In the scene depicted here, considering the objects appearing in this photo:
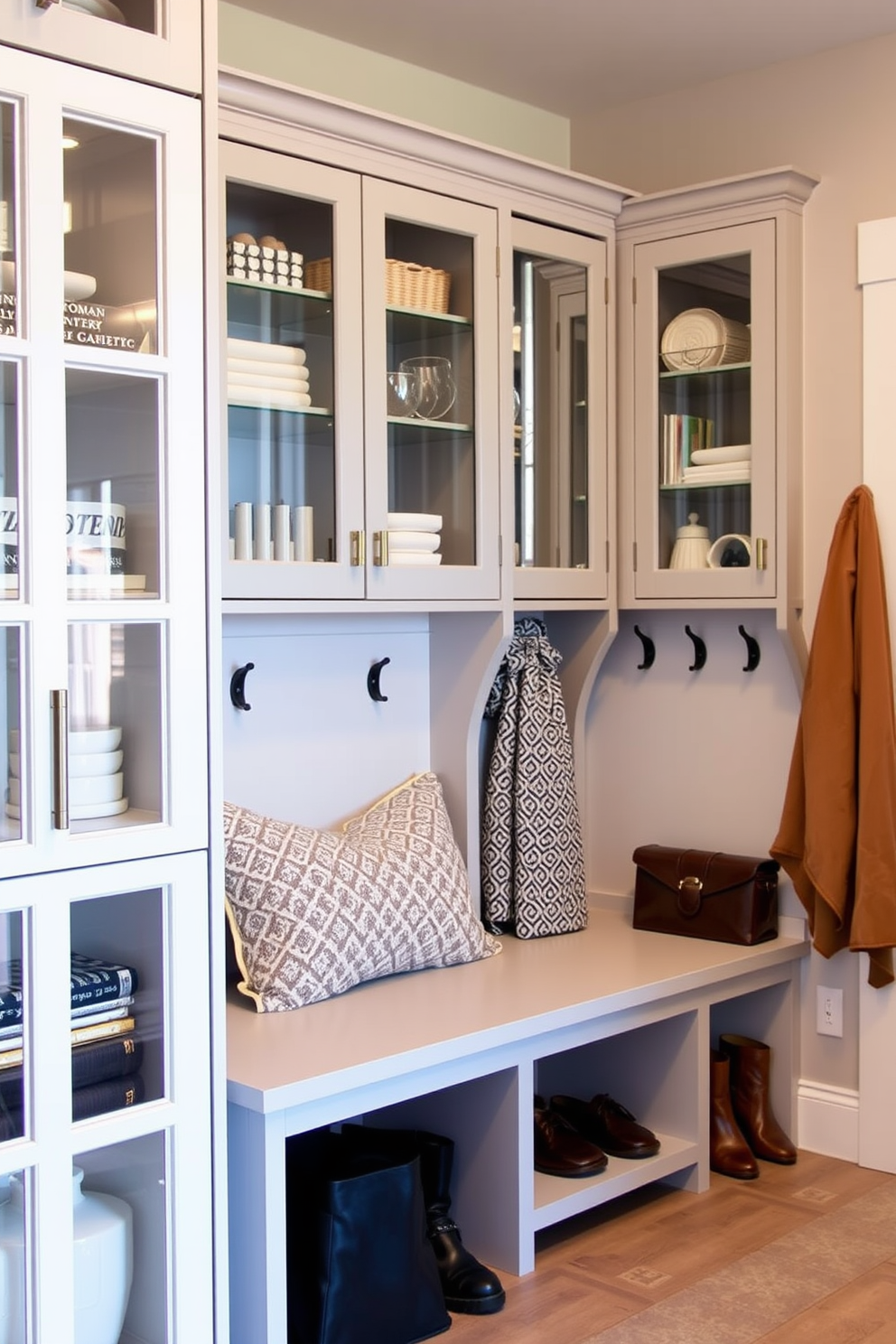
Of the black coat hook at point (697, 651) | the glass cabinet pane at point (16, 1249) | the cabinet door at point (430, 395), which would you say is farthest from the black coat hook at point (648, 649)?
the glass cabinet pane at point (16, 1249)

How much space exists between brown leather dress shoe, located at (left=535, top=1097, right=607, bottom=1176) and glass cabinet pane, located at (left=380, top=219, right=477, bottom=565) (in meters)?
1.24

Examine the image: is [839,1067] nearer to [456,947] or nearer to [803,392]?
[456,947]

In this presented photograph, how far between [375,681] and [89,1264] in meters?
1.58

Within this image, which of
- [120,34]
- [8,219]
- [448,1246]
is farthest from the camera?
[448,1246]

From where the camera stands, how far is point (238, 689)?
3145mm

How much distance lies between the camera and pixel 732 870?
3.50 m

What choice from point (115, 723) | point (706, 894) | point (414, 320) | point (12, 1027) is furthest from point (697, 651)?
point (12, 1027)

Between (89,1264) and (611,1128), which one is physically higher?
(89,1264)

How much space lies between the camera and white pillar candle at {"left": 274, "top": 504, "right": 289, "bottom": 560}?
2902mm

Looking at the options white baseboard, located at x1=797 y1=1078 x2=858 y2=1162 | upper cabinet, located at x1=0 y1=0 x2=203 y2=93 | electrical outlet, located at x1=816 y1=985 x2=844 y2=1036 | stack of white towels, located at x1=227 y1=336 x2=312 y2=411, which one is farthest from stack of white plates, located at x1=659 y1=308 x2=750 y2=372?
white baseboard, located at x1=797 y1=1078 x2=858 y2=1162

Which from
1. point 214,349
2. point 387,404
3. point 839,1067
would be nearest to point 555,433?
point 387,404

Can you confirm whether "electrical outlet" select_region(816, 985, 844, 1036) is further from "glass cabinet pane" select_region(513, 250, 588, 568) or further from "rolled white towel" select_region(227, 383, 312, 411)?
"rolled white towel" select_region(227, 383, 312, 411)

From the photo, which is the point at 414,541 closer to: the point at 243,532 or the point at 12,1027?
the point at 243,532

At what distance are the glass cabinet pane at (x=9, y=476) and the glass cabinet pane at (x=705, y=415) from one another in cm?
192
